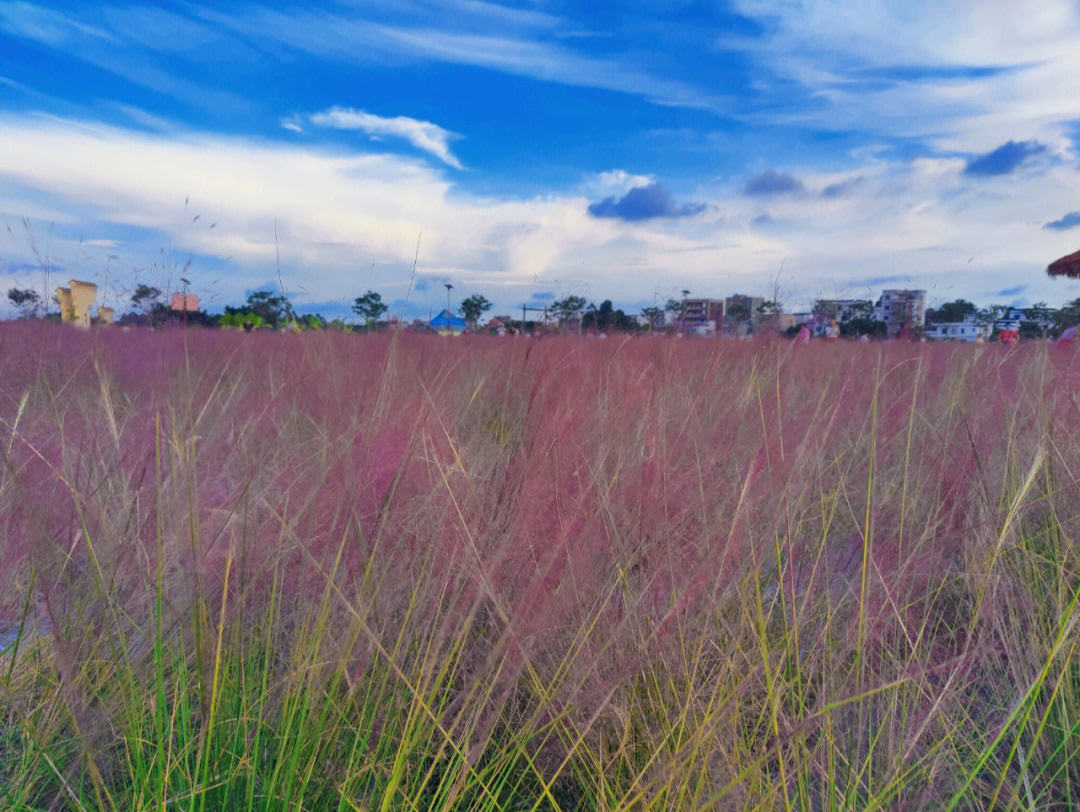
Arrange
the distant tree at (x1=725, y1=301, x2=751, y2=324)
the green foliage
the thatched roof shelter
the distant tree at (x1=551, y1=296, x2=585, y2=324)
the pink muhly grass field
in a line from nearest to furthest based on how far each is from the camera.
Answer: the pink muhly grass field < the distant tree at (x1=551, y1=296, x2=585, y2=324) < the distant tree at (x1=725, y1=301, x2=751, y2=324) < the thatched roof shelter < the green foliage

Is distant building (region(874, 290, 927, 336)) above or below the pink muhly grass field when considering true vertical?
above

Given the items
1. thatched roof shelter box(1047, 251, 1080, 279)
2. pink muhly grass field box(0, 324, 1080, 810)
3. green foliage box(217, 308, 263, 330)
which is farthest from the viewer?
green foliage box(217, 308, 263, 330)

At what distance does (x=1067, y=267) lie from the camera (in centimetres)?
1041

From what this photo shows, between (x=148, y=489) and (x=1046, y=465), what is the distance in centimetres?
219

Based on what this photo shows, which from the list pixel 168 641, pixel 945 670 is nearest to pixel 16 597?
pixel 168 641

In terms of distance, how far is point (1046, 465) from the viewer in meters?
1.65

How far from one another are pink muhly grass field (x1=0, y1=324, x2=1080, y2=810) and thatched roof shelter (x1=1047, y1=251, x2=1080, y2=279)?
1142 cm

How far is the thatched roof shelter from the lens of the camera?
Result: 1026cm

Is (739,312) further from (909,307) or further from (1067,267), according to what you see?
(1067,267)

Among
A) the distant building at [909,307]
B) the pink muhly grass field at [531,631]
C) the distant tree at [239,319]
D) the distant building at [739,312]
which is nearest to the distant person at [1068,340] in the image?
the distant building at [909,307]

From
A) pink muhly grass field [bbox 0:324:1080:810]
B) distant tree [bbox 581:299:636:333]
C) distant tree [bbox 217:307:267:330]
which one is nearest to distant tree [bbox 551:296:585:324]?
distant tree [bbox 581:299:636:333]

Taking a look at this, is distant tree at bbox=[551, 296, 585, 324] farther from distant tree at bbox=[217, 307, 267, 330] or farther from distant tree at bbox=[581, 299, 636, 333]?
distant tree at bbox=[217, 307, 267, 330]

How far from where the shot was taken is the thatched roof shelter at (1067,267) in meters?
10.3

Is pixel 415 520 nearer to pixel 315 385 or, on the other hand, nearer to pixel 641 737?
pixel 641 737
